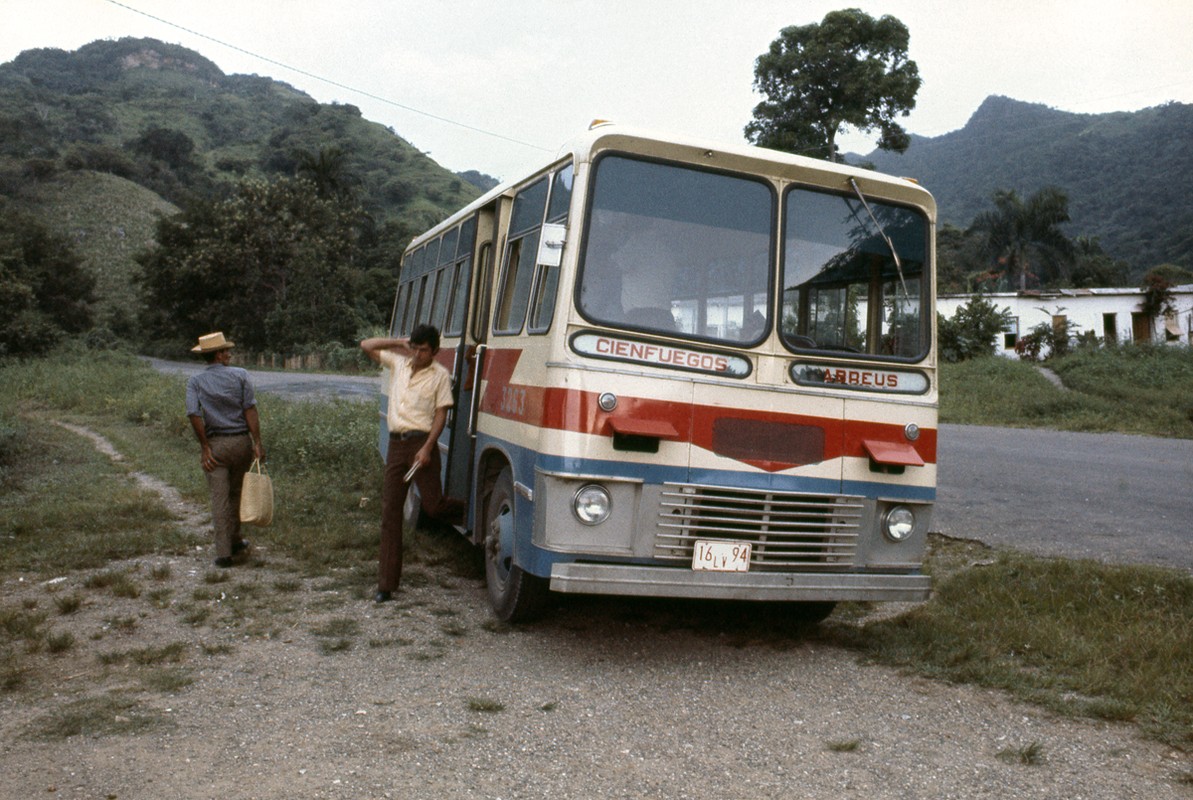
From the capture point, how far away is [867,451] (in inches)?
223

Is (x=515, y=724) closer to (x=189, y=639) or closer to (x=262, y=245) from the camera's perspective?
(x=189, y=639)

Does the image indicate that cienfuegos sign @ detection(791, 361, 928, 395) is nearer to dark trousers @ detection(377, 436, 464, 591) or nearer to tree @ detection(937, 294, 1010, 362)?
dark trousers @ detection(377, 436, 464, 591)

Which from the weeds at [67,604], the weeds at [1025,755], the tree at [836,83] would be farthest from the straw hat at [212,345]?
the tree at [836,83]

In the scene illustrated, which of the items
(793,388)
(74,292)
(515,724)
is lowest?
(515,724)

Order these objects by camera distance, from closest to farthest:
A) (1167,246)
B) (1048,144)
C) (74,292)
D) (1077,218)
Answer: (74,292) < (1167,246) < (1077,218) < (1048,144)

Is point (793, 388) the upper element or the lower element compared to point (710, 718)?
upper

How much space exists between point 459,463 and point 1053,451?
37.8 feet

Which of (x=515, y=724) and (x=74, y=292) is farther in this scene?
(x=74, y=292)

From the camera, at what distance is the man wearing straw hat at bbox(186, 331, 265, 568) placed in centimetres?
759

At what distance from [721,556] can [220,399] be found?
4184 millimetres

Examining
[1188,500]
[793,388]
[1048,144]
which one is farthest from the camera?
[1048,144]

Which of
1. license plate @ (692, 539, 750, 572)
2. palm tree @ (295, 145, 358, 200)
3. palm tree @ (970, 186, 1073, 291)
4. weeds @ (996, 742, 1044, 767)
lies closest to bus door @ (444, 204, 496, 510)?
license plate @ (692, 539, 750, 572)

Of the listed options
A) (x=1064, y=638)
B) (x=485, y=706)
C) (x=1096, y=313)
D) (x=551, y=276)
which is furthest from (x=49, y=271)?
(x=1064, y=638)

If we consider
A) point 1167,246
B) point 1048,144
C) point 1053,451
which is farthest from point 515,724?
point 1048,144
